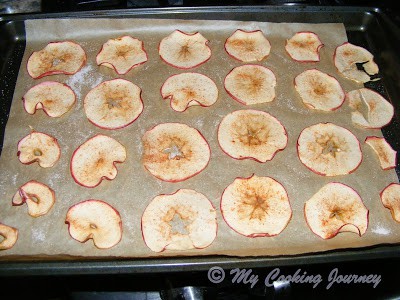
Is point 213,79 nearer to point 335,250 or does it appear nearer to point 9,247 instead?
point 335,250

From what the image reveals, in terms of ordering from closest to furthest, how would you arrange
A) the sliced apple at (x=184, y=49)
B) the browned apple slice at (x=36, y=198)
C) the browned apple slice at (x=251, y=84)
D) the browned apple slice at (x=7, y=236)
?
the browned apple slice at (x=7, y=236) → the browned apple slice at (x=36, y=198) → the browned apple slice at (x=251, y=84) → the sliced apple at (x=184, y=49)

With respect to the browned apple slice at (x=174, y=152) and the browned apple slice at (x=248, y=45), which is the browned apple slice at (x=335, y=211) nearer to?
the browned apple slice at (x=174, y=152)

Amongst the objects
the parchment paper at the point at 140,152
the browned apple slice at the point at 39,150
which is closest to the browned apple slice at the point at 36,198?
the parchment paper at the point at 140,152

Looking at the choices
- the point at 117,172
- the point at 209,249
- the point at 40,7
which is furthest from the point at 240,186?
the point at 40,7

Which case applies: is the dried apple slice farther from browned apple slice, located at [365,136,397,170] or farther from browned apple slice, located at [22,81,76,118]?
browned apple slice, located at [365,136,397,170]

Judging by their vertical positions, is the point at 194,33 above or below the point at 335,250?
above

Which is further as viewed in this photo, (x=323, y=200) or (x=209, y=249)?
(x=323, y=200)

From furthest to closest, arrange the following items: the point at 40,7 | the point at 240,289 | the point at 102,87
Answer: the point at 40,7 → the point at 102,87 → the point at 240,289
